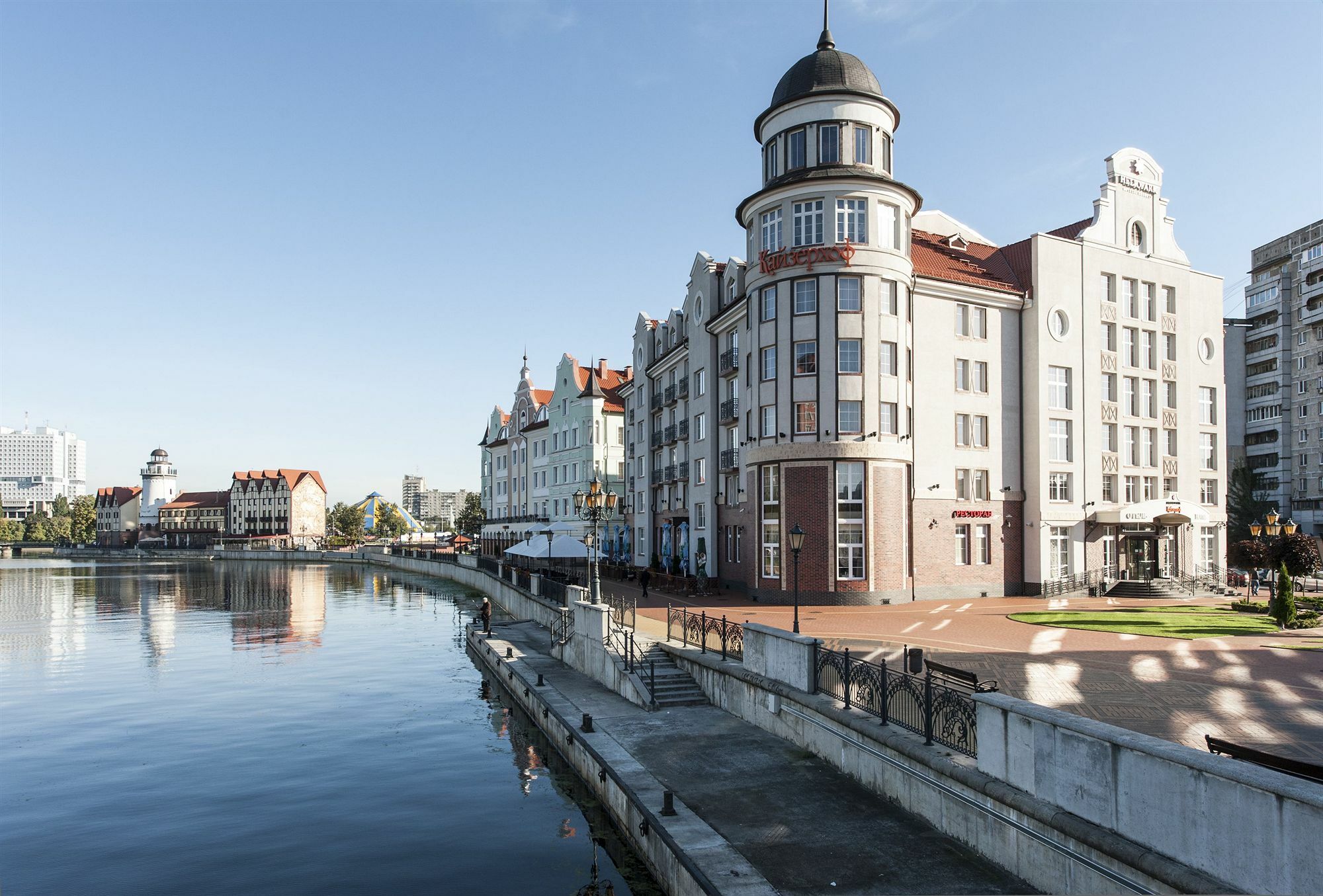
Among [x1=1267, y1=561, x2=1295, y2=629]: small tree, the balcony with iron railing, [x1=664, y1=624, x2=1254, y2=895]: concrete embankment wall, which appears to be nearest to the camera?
[x1=664, y1=624, x2=1254, y2=895]: concrete embankment wall

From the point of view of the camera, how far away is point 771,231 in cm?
3650

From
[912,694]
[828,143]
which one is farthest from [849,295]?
[912,694]

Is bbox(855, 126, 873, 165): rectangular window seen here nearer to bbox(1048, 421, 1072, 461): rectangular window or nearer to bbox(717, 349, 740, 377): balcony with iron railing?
bbox(717, 349, 740, 377): balcony with iron railing

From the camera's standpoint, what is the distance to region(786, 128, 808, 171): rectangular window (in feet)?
118

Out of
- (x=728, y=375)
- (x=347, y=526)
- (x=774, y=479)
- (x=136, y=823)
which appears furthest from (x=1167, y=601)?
(x=347, y=526)

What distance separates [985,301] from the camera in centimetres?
3988

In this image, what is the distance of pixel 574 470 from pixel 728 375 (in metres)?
31.3

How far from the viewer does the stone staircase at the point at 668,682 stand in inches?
822

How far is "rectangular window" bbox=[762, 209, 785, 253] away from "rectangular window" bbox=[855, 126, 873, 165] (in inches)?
153

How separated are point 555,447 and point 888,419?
1737 inches

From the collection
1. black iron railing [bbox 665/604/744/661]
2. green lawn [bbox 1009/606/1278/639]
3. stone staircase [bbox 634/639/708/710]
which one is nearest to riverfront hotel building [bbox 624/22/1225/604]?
green lawn [bbox 1009/606/1278/639]

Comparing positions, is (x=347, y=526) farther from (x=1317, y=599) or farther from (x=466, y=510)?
(x=1317, y=599)

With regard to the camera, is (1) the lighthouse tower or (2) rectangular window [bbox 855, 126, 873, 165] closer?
(2) rectangular window [bbox 855, 126, 873, 165]

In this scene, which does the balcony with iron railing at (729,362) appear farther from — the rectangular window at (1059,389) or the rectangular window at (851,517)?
the rectangular window at (1059,389)
